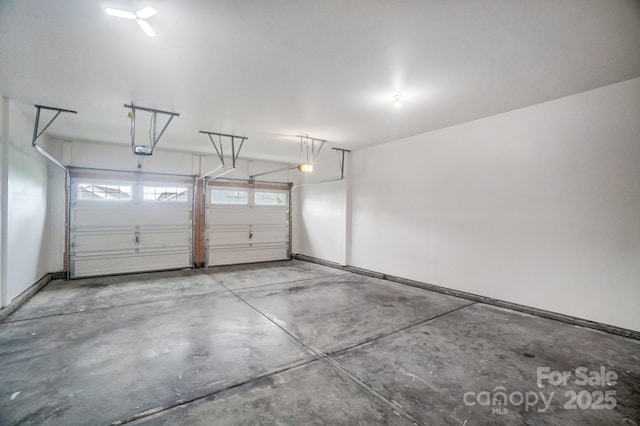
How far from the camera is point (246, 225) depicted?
765cm

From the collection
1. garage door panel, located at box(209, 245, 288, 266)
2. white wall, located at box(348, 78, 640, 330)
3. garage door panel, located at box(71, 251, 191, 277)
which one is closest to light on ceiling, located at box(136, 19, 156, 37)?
white wall, located at box(348, 78, 640, 330)

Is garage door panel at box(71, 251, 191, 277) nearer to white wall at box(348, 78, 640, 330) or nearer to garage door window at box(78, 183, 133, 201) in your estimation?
garage door window at box(78, 183, 133, 201)

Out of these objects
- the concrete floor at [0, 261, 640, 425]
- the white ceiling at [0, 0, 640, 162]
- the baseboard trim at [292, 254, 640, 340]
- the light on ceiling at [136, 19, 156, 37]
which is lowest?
the concrete floor at [0, 261, 640, 425]

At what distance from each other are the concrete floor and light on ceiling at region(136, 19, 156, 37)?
2.76m

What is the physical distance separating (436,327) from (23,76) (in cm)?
535

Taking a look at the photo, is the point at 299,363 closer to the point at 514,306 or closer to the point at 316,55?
the point at 316,55

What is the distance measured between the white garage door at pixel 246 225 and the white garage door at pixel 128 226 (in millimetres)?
597

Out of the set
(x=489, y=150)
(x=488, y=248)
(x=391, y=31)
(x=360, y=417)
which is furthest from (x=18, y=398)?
(x=489, y=150)

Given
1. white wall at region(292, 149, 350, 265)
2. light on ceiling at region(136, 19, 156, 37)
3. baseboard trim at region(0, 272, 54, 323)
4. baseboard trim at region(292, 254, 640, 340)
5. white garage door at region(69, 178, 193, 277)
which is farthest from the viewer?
white wall at region(292, 149, 350, 265)

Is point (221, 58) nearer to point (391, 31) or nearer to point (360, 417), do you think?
point (391, 31)

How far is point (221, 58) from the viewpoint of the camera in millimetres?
2604

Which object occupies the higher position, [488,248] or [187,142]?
[187,142]

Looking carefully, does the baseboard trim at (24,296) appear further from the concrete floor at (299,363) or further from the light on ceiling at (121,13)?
the light on ceiling at (121,13)

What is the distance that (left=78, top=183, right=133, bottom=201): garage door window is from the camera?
579cm
